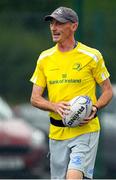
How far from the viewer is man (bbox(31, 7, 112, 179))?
32.2 ft

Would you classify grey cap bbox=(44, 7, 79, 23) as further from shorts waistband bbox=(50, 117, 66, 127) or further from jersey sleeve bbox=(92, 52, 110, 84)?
shorts waistband bbox=(50, 117, 66, 127)

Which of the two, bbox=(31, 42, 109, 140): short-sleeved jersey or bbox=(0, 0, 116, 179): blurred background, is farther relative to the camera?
bbox=(0, 0, 116, 179): blurred background

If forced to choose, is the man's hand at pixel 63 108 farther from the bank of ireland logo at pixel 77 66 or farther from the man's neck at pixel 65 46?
the man's neck at pixel 65 46

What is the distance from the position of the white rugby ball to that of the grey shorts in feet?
0.97

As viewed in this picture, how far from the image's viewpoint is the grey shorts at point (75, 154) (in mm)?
9797

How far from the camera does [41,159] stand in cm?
1463

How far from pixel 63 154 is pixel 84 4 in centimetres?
472

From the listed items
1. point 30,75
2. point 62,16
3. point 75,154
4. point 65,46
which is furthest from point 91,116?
point 30,75

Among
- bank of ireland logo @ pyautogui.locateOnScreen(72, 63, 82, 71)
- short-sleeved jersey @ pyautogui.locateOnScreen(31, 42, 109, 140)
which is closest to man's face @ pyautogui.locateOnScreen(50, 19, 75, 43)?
short-sleeved jersey @ pyautogui.locateOnScreen(31, 42, 109, 140)

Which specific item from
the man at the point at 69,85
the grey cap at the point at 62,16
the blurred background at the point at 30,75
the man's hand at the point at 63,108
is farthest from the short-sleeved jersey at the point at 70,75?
the blurred background at the point at 30,75

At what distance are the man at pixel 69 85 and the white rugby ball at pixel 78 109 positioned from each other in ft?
0.18

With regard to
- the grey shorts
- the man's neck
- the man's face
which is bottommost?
the grey shorts

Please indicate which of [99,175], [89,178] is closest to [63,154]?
[89,178]

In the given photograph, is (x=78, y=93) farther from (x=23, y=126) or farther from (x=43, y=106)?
(x=23, y=126)
